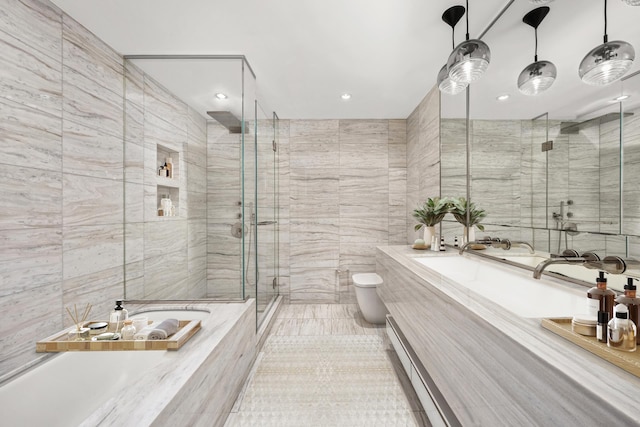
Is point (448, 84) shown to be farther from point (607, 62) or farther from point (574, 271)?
point (574, 271)

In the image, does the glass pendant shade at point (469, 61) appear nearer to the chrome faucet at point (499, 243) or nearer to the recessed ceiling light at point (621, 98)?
the recessed ceiling light at point (621, 98)

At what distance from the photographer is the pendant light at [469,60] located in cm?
150

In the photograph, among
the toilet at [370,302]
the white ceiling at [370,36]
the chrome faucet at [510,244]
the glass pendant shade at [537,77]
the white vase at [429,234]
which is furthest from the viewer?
the toilet at [370,302]

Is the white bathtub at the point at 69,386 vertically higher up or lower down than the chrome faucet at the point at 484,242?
lower down

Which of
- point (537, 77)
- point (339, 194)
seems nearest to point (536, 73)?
point (537, 77)

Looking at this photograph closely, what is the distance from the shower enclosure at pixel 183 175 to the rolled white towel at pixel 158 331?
0.59 meters


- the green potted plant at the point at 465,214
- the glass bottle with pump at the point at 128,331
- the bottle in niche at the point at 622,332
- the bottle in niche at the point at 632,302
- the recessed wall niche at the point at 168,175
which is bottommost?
the glass bottle with pump at the point at 128,331

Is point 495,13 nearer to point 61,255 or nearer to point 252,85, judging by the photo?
point 252,85

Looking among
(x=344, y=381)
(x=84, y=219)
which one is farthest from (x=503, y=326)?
(x=84, y=219)

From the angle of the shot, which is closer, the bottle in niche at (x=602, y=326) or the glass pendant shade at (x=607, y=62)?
the bottle in niche at (x=602, y=326)

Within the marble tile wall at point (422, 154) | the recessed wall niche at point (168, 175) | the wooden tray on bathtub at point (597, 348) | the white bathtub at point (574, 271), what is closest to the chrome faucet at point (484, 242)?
the white bathtub at point (574, 271)

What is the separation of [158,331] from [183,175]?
111cm

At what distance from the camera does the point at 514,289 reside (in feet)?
4.75

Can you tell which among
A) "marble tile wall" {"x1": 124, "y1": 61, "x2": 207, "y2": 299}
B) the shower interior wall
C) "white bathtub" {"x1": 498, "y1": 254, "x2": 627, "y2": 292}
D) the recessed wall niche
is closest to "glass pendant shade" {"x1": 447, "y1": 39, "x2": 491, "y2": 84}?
"white bathtub" {"x1": 498, "y1": 254, "x2": 627, "y2": 292}
